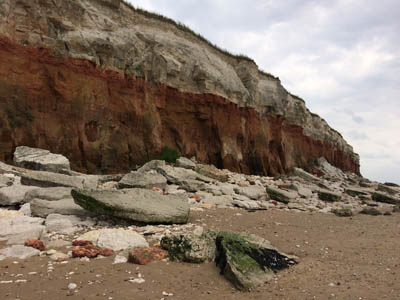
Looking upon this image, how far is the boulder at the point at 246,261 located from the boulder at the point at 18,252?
2.12 m

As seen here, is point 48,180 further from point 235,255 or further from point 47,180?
point 235,255

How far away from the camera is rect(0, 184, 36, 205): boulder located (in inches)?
203

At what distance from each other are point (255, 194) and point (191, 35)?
12991 millimetres

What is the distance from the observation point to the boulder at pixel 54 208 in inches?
184

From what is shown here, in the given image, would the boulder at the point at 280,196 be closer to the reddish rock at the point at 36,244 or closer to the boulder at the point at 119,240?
the boulder at the point at 119,240

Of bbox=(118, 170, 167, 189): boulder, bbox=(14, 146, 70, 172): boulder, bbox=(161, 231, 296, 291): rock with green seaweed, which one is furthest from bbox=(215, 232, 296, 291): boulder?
bbox=(14, 146, 70, 172): boulder

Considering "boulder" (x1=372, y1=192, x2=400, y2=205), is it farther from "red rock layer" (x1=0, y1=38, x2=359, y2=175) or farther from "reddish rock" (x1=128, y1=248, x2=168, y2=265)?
"reddish rock" (x1=128, y1=248, x2=168, y2=265)

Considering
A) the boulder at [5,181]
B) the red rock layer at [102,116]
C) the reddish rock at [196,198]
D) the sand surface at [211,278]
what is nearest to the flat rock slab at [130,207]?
the sand surface at [211,278]

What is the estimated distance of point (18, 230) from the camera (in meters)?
3.85

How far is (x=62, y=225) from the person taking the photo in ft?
14.0

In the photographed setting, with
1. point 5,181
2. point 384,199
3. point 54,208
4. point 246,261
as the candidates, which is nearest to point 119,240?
point 246,261

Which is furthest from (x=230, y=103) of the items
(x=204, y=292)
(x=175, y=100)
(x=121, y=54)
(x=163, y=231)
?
(x=204, y=292)

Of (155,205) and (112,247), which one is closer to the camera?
(112,247)

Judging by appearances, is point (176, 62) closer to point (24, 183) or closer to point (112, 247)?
point (24, 183)
